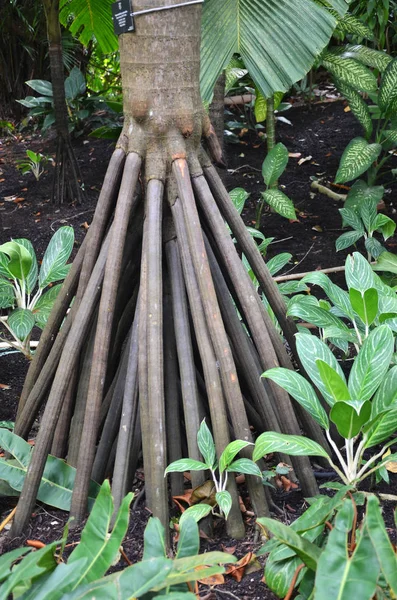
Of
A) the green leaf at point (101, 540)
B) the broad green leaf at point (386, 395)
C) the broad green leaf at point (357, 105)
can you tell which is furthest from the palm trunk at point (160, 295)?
the broad green leaf at point (357, 105)

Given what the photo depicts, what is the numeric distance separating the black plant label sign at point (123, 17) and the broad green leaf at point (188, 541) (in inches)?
62.4

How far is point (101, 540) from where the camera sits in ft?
5.99

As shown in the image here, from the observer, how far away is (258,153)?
22.4 ft

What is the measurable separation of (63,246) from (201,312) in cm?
116

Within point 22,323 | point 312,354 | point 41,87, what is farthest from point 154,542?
point 41,87

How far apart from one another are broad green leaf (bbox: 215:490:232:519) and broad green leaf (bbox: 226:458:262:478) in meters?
0.07

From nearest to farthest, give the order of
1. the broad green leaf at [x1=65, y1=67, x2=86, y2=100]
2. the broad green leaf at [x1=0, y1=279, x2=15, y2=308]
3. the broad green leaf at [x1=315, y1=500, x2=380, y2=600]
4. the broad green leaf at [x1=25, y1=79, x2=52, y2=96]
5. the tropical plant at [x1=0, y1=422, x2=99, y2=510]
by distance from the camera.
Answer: the broad green leaf at [x1=315, y1=500, x2=380, y2=600] < the tropical plant at [x1=0, y1=422, x2=99, y2=510] < the broad green leaf at [x1=0, y1=279, x2=15, y2=308] < the broad green leaf at [x1=25, y1=79, x2=52, y2=96] < the broad green leaf at [x1=65, y1=67, x2=86, y2=100]

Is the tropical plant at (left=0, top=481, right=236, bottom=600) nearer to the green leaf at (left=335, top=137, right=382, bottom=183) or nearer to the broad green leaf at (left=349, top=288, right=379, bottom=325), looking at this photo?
the broad green leaf at (left=349, top=288, right=379, bottom=325)

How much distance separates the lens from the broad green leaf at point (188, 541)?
1861 mm

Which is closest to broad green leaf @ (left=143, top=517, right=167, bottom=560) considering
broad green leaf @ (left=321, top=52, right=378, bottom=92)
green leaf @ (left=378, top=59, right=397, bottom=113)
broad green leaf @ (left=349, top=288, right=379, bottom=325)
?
broad green leaf @ (left=349, top=288, right=379, bottom=325)

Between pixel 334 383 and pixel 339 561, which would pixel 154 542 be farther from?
pixel 334 383

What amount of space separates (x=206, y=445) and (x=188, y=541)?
44cm

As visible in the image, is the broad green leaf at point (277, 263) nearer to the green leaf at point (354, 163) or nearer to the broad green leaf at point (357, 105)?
the green leaf at point (354, 163)

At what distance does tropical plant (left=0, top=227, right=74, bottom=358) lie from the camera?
3.22 m
